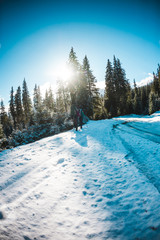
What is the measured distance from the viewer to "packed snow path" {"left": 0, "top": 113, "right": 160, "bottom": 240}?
158cm

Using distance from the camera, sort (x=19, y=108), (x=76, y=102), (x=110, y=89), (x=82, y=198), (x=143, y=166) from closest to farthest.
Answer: (x=82, y=198), (x=143, y=166), (x=76, y=102), (x=110, y=89), (x=19, y=108)

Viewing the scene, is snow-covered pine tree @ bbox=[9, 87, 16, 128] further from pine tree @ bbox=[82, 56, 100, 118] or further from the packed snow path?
the packed snow path

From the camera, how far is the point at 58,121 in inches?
565

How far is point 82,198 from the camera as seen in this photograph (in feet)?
7.12

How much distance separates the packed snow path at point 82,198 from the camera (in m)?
1.58

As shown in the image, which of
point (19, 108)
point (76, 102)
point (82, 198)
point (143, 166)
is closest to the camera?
point (82, 198)

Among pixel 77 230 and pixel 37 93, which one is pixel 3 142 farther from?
pixel 37 93

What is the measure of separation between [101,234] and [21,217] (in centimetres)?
132

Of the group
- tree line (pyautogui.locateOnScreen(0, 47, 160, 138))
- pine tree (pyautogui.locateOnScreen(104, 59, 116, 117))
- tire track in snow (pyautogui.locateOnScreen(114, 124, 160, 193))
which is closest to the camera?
tire track in snow (pyautogui.locateOnScreen(114, 124, 160, 193))

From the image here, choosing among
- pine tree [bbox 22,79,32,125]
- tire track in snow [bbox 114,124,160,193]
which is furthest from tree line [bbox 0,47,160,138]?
tire track in snow [bbox 114,124,160,193]

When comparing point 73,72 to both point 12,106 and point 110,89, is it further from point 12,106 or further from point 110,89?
point 12,106

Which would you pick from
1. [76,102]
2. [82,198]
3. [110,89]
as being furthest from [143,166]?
[110,89]

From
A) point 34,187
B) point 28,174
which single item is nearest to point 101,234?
point 34,187

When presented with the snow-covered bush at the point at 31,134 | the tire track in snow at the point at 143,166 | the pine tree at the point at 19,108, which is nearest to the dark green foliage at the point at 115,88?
the snow-covered bush at the point at 31,134
